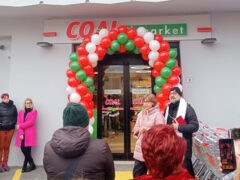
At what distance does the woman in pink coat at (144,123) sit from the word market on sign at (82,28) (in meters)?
2.82

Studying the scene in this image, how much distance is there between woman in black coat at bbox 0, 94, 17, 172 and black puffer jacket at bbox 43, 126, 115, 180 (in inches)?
142

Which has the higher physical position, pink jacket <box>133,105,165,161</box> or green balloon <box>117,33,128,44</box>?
green balloon <box>117,33,128,44</box>

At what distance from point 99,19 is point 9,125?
344cm

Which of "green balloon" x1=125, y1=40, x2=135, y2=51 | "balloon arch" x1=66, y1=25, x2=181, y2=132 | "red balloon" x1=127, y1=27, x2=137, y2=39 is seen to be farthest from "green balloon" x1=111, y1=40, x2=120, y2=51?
"red balloon" x1=127, y1=27, x2=137, y2=39

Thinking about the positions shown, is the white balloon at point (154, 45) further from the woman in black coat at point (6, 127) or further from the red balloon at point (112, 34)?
the woman in black coat at point (6, 127)

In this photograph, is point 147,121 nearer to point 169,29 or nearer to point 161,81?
point 161,81

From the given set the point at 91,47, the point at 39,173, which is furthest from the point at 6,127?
the point at 91,47

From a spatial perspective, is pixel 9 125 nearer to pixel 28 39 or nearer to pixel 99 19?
pixel 28 39

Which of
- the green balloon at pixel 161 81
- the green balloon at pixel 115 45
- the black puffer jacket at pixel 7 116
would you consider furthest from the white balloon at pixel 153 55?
the black puffer jacket at pixel 7 116

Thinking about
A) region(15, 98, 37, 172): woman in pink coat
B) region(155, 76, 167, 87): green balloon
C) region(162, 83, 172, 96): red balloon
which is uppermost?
region(155, 76, 167, 87): green balloon

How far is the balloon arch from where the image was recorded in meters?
3.97

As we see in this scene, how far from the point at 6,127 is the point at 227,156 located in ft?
14.9

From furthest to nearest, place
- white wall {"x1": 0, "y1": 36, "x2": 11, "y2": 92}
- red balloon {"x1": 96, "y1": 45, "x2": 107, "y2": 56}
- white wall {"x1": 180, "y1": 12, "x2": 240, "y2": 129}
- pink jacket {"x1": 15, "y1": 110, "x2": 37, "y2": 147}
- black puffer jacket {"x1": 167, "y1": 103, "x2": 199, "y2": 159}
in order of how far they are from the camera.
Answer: white wall {"x1": 0, "y1": 36, "x2": 11, "y2": 92} → white wall {"x1": 180, "y1": 12, "x2": 240, "y2": 129} → pink jacket {"x1": 15, "y1": 110, "x2": 37, "y2": 147} → red balloon {"x1": 96, "y1": 45, "x2": 107, "y2": 56} → black puffer jacket {"x1": 167, "y1": 103, "x2": 199, "y2": 159}

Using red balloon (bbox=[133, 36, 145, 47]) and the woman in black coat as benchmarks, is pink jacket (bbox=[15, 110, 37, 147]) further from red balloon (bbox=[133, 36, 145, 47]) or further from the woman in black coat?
red balloon (bbox=[133, 36, 145, 47])
